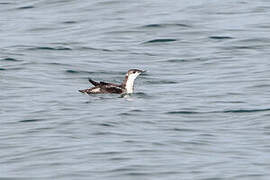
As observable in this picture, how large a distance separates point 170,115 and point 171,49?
901 centimetres

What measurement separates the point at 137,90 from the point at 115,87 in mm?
776

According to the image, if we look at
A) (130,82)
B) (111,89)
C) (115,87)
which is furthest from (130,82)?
(111,89)

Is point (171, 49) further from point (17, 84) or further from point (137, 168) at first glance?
point (137, 168)

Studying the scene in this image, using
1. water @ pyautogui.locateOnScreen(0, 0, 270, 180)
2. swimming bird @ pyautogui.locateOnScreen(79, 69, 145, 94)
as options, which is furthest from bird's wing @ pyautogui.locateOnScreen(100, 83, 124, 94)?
water @ pyautogui.locateOnScreen(0, 0, 270, 180)

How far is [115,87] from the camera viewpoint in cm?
2303

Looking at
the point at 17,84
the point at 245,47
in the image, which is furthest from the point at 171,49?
the point at 17,84

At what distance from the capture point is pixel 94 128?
1883 cm

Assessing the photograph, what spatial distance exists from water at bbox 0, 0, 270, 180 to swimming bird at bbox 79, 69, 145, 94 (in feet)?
0.63

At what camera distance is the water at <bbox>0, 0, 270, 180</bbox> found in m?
16.1

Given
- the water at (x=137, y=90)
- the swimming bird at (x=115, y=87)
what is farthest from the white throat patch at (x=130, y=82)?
the water at (x=137, y=90)

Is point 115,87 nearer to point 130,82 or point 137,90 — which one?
point 130,82

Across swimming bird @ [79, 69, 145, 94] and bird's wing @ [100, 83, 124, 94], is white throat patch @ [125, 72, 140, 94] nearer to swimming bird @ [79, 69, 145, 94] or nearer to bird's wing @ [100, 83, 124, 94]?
swimming bird @ [79, 69, 145, 94]

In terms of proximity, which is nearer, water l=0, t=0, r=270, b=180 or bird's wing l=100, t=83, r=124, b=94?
water l=0, t=0, r=270, b=180

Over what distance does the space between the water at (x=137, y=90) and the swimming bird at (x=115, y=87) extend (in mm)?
192
